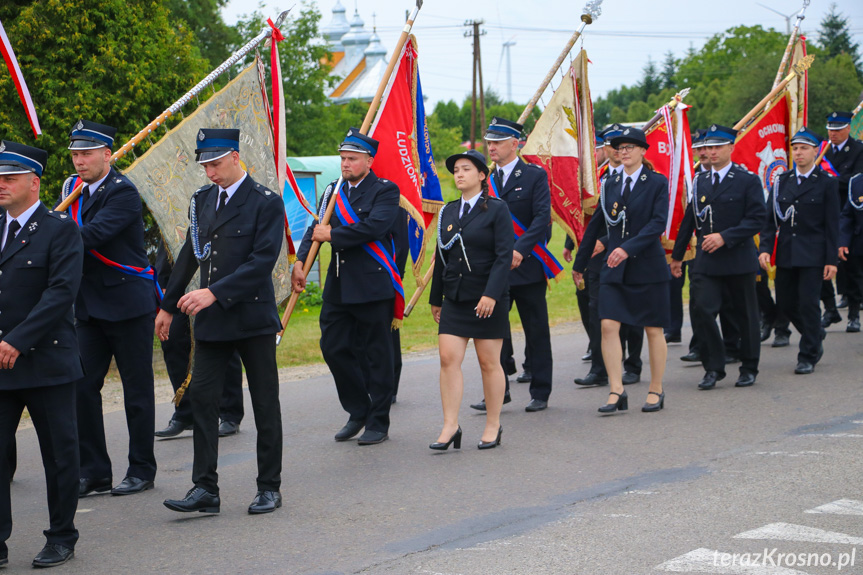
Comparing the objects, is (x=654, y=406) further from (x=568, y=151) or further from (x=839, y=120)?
(x=839, y=120)

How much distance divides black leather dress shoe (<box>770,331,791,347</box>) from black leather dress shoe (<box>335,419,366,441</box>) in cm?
563

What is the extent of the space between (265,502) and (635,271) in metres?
3.87

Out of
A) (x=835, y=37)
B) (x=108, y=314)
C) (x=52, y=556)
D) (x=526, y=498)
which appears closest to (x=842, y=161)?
(x=526, y=498)

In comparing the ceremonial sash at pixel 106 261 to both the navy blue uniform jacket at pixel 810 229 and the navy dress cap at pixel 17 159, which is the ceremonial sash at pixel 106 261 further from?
the navy blue uniform jacket at pixel 810 229

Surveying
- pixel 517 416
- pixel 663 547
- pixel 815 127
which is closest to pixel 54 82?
A: pixel 517 416

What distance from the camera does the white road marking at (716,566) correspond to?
4.64m

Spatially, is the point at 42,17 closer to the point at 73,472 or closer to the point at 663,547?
the point at 73,472

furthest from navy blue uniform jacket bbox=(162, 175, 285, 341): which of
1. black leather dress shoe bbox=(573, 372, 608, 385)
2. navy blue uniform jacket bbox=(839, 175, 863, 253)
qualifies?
navy blue uniform jacket bbox=(839, 175, 863, 253)

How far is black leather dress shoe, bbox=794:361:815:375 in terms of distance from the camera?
9891 mm

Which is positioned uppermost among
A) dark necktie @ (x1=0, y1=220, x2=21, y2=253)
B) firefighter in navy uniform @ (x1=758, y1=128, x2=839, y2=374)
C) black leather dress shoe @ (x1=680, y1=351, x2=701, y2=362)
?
dark necktie @ (x1=0, y1=220, x2=21, y2=253)

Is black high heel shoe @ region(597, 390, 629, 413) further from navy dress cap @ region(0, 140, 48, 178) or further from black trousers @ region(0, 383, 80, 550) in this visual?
navy dress cap @ region(0, 140, 48, 178)

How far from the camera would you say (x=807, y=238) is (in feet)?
33.4

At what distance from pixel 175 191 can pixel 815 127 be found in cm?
5029

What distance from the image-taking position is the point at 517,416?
8.48 metres
